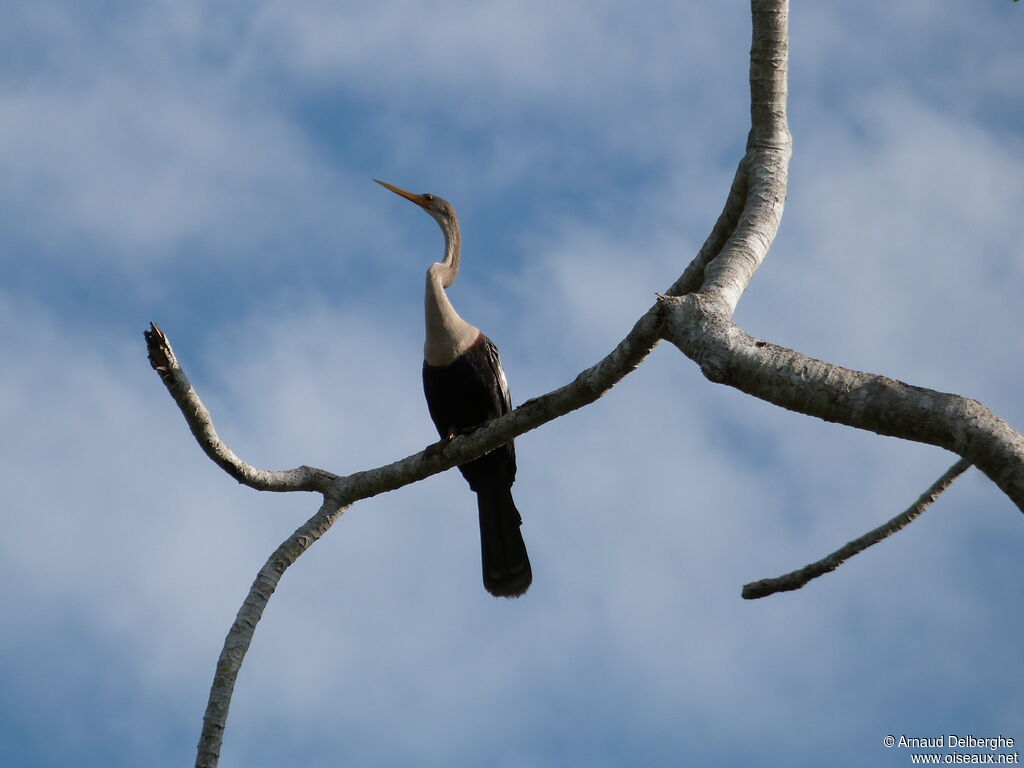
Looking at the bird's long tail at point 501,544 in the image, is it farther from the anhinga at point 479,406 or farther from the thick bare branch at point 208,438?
the thick bare branch at point 208,438

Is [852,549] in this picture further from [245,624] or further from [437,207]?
[437,207]

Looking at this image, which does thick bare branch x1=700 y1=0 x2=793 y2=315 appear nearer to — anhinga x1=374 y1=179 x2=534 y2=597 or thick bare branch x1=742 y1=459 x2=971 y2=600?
thick bare branch x1=742 y1=459 x2=971 y2=600

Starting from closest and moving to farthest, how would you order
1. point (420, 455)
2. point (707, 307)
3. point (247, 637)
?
point (707, 307)
point (247, 637)
point (420, 455)

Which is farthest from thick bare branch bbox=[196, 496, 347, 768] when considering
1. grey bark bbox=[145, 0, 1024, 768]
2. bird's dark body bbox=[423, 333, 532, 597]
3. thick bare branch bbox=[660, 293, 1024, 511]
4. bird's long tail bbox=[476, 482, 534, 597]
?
thick bare branch bbox=[660, 293, 1024, 511]

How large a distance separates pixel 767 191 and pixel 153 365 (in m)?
2.65

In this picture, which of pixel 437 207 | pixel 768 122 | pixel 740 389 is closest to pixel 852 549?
pixel 740 389

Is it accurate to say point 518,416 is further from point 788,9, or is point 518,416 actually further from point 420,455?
point 788,9

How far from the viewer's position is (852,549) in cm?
397

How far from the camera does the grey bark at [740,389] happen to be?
2.46 m

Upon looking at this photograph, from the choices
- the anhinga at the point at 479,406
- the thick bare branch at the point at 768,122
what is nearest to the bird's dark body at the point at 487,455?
the anhinga at the point at 479,406

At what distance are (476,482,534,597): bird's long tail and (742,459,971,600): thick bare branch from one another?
2615 mm

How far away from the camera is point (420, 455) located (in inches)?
183

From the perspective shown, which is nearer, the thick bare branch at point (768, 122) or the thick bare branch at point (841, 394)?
the thick bare branch at point (841, 394)

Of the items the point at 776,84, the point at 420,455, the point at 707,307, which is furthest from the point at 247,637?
the point at 776,84
